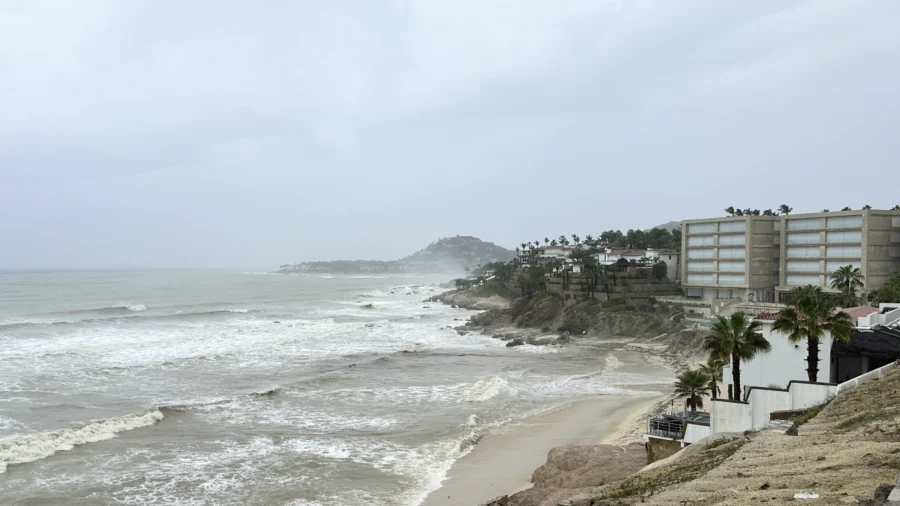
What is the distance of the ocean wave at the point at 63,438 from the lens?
25875mm

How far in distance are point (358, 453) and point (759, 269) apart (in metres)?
60.0

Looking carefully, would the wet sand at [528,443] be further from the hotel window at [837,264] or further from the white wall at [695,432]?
the hotel window at [837,264]

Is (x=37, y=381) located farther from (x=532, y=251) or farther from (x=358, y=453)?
(x=532, y=251)

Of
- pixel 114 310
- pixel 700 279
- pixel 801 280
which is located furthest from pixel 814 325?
pixel 114 310

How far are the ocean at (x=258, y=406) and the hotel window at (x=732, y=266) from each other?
2431 cm

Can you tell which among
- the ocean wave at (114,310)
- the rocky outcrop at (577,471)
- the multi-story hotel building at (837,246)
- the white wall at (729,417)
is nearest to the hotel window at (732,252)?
the multi-story hotel building at (837,246)

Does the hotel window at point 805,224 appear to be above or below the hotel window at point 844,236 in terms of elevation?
above

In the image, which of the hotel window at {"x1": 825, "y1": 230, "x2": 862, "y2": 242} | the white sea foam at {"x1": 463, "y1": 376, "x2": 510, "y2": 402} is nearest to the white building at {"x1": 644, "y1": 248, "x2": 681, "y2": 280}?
the hotel window at {"x1": 825, "y1": 230, "x2": 862, "y2": 242}

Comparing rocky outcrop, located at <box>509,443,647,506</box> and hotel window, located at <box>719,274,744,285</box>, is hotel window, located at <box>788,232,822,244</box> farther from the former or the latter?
rocky outcrop, located at <box>509,443,647,506</box>

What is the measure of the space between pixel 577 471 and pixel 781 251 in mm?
61026

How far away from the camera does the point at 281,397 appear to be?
3825 centimetres

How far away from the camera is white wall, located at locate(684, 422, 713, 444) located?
70.7 ft

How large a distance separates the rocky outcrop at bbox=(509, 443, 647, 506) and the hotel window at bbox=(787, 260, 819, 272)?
5497 centimetres

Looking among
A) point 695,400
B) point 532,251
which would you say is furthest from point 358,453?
point 532,251
